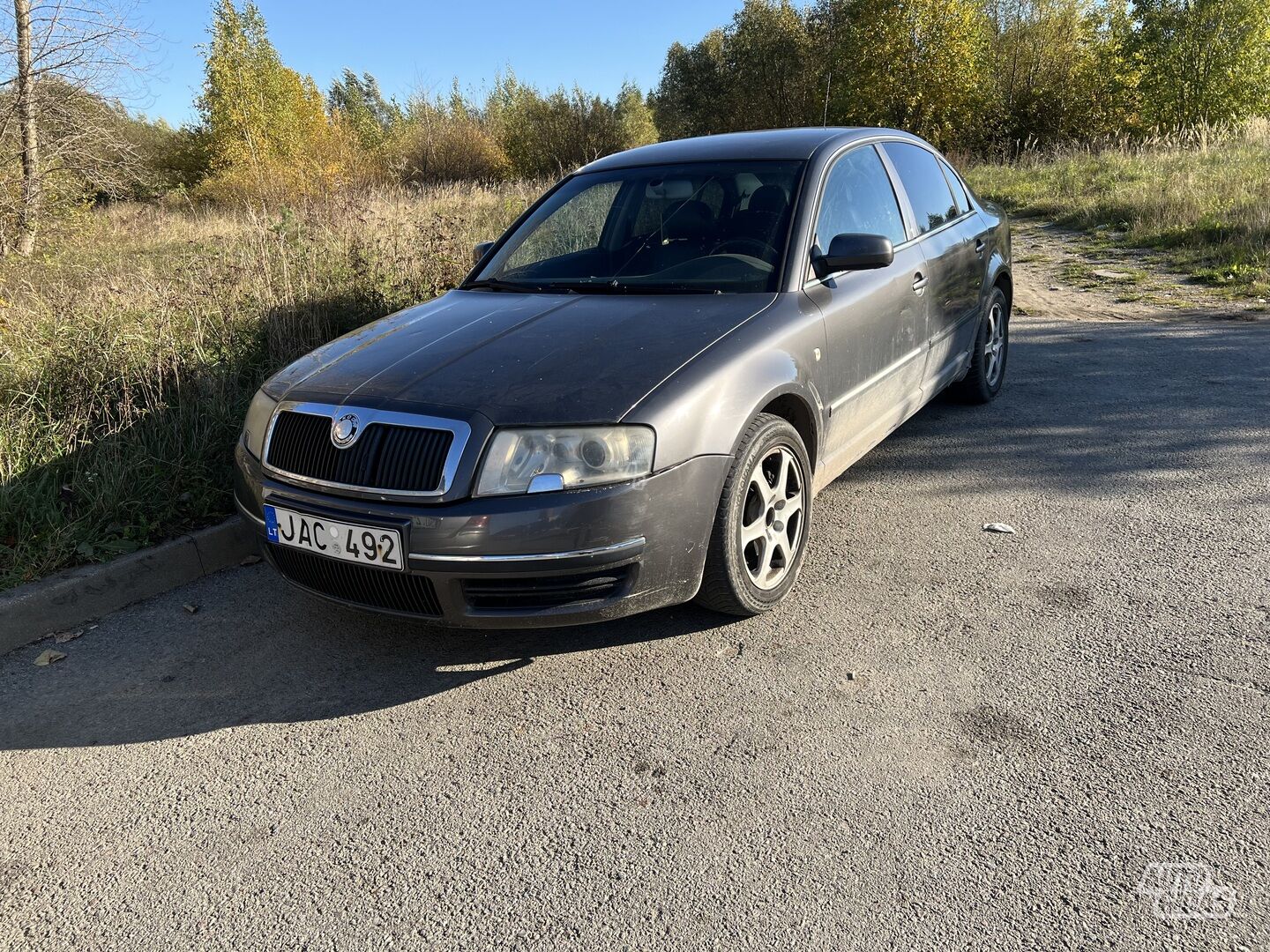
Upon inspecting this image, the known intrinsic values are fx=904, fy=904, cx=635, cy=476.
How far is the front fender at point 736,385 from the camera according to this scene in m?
2.79

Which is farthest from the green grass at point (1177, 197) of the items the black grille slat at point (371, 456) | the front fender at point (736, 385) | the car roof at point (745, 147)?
the black grille slat at point (371, 456)

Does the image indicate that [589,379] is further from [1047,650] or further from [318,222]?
[318,222]

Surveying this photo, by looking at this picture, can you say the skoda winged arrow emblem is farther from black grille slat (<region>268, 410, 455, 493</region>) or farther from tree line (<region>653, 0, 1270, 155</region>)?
tree line (<region>653, 0, 1270, 155</region>)

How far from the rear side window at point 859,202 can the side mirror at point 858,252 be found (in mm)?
176

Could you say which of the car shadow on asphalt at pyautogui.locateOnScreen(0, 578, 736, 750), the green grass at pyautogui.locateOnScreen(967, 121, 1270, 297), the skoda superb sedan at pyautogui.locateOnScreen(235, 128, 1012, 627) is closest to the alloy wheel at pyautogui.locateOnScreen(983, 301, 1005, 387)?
the skoda superb sedan at pyautogui.locateOnScreen(235, 128, 1012, 627)

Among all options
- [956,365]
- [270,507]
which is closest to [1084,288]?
[956,365]

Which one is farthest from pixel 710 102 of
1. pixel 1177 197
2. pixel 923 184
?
pixel 923 184

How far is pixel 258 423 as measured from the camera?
327 centimetres

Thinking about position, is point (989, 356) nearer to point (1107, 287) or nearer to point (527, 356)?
point (527, 356)

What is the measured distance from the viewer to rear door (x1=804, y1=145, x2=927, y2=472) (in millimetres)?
3662

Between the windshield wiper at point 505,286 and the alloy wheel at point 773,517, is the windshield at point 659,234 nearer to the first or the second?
the windshield wiper at point 505,286

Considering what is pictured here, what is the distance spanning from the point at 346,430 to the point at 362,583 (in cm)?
49

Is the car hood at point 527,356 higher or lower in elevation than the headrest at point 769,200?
lower

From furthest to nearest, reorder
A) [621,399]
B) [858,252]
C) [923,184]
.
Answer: [923,184] < [858,252] < [621,399]
